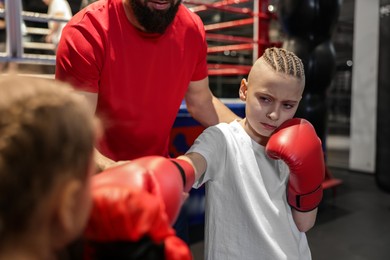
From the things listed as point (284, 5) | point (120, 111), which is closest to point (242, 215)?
point (120, 111)

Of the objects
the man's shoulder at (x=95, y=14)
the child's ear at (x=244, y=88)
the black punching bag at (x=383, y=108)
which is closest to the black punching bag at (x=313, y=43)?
the black punching bag at (x=383, y=108)

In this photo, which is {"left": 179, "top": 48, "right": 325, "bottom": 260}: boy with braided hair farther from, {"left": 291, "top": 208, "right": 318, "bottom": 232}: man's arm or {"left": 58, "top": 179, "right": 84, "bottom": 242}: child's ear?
{"left": 58, "top": 179, "right": 84, "bottom": 242}: child's ear

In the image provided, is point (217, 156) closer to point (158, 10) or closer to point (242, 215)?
point (242, 215)

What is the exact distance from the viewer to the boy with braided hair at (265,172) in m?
0.97

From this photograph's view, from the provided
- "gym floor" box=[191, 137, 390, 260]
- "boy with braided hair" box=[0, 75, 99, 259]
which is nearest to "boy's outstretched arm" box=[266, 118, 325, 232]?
"boy with braided hair" box=[0, 75, 99, 259]

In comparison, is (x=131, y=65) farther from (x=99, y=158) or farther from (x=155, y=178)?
(x=155, y=178)

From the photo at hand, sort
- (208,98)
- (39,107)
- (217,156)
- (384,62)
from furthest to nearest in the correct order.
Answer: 1. (384,62)
2. (208,98)
3. (217,156)
4. (39,107)

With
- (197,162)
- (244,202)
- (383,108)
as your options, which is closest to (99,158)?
(197,162)

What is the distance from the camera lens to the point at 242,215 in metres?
1.02

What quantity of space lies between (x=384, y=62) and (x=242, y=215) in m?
2.90

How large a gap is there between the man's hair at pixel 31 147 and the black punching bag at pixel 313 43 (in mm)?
2482

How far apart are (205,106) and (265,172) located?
39cm

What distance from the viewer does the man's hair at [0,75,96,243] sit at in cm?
43

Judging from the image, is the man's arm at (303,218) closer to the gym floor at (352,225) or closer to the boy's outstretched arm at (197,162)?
the boy's outstretched arm at (197,162)
